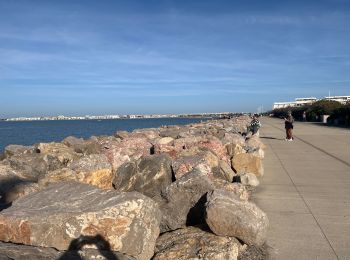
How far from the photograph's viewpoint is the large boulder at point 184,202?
5.92 metres

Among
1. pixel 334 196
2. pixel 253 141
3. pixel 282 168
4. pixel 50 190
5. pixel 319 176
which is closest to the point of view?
pixel 50 190

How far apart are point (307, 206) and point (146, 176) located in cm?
289

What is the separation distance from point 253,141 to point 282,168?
3.99 metres

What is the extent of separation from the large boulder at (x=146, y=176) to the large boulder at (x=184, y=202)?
1305mm

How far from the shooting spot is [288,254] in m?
5.35

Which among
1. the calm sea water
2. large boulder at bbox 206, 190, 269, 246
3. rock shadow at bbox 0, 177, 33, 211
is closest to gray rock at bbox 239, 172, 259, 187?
large boulder at bbox 206, 190, 269, 246

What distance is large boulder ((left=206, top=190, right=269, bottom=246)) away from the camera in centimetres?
530

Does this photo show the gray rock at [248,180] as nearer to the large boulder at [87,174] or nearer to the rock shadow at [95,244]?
the large boulder at [87,174]

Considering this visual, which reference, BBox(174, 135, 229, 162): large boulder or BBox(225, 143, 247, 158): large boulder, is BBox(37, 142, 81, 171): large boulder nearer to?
BBox(174, 135, 229, 162): large boulder

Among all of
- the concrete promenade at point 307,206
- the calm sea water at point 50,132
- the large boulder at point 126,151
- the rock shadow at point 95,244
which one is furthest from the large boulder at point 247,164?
the calm sea water at point 50,132

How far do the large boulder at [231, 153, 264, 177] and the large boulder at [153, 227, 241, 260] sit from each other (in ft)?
17.0

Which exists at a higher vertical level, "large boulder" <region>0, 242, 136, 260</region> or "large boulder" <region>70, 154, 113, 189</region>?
"large boulder" <region>70, 154, 113, 189</region>

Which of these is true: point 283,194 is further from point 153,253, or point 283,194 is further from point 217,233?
point 153,253

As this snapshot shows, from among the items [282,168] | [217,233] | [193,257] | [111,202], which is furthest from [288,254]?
[282,168]
